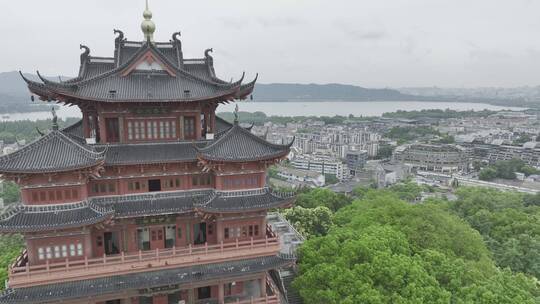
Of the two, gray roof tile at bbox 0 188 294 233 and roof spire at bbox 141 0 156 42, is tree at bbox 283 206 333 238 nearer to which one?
gray roof tile at bbox 0 188 294 233

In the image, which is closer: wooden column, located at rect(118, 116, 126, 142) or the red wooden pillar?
wooden column, located at rect(118, 116, 126, 142)

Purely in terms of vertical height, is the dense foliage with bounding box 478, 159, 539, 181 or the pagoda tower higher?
the pagoda tower

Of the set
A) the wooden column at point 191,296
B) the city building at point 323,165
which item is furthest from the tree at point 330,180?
the wooden column at point 191,296

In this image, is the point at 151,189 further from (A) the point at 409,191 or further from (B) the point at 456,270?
(A) the point at 409,191

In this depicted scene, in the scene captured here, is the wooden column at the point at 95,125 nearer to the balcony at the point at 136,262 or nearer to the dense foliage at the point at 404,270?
the balcony at the point at 136,262

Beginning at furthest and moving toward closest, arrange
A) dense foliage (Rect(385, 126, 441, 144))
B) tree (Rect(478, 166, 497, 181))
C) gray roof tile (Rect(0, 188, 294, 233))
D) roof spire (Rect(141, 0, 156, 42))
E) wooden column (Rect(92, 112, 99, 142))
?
A: dense foliage (Rect(385, 126, 441, 144)) → tree (Rect(478, 166, 497, 181)) → roof spire (Rect(141, 0, 156, 42)) → wooden column (Rect(92, 112, 99, 142)) → gray roof tile (Rect(0, 188, 294, 233))

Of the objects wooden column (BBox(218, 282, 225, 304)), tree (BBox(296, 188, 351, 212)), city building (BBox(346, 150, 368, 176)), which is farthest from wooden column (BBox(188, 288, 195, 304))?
city building (BBox(346, 150, 368, 176))
